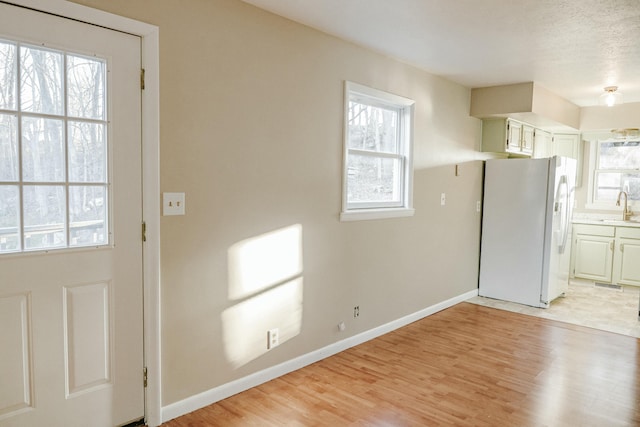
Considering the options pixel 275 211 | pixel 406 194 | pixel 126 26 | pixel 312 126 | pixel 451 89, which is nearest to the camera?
pixel 126 26

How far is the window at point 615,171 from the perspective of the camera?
241 inches

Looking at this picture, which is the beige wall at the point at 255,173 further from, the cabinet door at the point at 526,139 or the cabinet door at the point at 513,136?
the cabinet door at the point at 526,139

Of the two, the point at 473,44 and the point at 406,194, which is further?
the point at 406,194

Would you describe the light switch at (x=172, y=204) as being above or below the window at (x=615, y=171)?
below

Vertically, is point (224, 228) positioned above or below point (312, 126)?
below

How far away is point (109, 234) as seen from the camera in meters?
2.18

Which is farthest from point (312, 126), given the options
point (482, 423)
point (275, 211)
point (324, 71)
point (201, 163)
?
point (482, 423)

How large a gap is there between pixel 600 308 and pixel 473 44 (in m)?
3.52

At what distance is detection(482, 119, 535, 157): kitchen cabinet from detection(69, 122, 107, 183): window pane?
4.42m

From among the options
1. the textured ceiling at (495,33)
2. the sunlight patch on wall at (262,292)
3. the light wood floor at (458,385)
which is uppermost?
the textured ceiling at (495,33)

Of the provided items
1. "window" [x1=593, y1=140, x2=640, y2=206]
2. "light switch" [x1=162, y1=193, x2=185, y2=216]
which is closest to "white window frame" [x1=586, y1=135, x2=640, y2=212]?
"window" [x1=593, y1=140, x2=640, y2=206]

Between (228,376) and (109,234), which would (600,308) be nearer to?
(228,376)

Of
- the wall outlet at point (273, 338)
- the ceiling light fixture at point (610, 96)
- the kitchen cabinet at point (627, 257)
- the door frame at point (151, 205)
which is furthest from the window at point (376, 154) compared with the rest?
the kitchen cabinet at point (627, 257)

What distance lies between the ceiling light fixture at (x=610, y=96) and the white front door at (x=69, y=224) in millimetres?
4741
